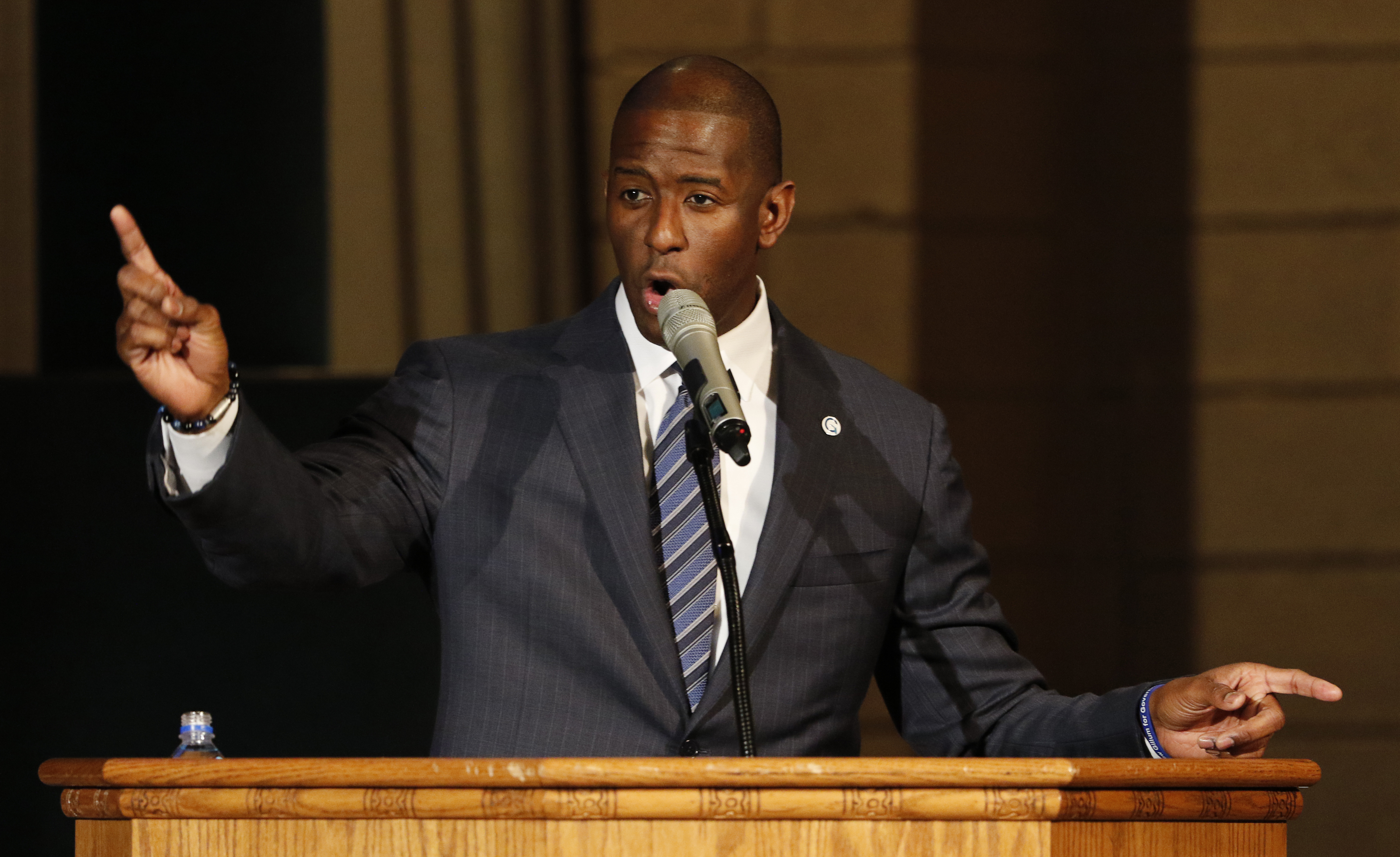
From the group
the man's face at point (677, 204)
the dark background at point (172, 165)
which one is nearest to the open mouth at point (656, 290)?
the man's face at point (677, 204)

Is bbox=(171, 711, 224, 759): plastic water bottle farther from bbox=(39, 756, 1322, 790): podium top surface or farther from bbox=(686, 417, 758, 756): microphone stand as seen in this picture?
bbox=(686, 417, 758, 756): microphone stand

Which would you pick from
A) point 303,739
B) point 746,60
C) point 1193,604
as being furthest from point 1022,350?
point 303,739

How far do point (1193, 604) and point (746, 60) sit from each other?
1.57 metres

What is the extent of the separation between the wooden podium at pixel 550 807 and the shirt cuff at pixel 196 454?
0.29 metres

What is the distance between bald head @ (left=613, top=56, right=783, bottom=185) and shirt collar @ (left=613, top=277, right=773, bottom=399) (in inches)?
7.2

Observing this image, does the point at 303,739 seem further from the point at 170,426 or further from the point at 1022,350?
the point at 1022,350

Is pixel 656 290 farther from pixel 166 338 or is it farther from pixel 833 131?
pixel 833 131

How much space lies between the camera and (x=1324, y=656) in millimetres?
3369

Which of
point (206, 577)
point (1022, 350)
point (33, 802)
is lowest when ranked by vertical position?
point (33, 802)

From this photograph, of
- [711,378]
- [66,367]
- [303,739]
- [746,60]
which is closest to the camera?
[711,378]

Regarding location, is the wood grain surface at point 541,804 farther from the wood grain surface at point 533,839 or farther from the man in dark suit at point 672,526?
the man in dark suit at point 672,526

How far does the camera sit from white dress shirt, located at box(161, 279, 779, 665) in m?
1.76

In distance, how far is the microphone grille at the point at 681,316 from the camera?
1320 millimetres

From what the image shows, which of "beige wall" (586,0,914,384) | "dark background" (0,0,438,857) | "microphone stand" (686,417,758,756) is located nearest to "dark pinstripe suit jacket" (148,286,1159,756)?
"microphone stand" (686,417,758,756)
